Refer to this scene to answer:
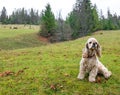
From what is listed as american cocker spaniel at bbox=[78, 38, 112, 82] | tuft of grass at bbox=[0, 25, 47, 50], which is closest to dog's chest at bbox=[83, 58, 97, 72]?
american cocker spaniel at bbox=[78, 38, 112, 82]

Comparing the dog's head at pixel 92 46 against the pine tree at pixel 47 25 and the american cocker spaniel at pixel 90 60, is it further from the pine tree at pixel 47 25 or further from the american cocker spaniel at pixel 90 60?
the pine tree at pixel 47 25

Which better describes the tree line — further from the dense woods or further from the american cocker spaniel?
the american cocker spaniel

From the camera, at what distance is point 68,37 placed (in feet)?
249

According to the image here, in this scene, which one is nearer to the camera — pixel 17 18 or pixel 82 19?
pixel 82 19

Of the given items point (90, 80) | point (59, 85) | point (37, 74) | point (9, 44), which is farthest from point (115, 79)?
point (9, 44)

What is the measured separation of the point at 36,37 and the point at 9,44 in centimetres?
1792

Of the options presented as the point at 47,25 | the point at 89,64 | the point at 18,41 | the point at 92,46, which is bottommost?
the point at 18,41

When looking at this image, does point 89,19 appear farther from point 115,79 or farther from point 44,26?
point 115,79

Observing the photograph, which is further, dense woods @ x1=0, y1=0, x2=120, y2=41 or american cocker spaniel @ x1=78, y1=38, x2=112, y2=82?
dense woods @ x1=0, y1=0, x2=120, y2=41

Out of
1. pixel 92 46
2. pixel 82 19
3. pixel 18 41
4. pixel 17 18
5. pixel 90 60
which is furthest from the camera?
pixel 17 18

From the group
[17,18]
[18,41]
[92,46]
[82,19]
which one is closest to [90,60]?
[92,46]

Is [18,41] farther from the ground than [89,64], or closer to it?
closer to it

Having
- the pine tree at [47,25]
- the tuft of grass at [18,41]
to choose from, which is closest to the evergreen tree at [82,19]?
the pine tree at [47,25]

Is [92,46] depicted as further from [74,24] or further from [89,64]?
[74,24]
